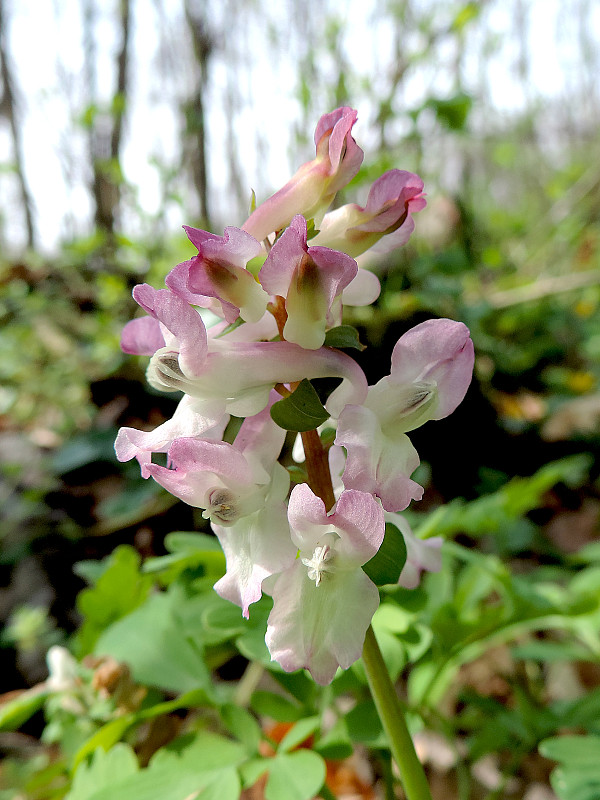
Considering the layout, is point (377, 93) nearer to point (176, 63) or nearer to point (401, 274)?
point (401, 274)

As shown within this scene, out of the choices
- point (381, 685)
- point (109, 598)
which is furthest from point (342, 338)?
Result: point (109, 598)

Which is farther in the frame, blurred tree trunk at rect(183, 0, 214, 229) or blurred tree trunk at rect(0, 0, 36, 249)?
blurred tree trunk at rect(0, 0, 36, 249)

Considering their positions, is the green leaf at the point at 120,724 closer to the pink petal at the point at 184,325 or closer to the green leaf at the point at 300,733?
the green leaf at the point at 300,733

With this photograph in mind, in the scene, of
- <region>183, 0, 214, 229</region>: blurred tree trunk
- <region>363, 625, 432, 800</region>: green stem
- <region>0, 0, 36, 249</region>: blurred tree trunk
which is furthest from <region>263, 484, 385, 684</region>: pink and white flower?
<region>0, 0, 36, 249</region>: blurred tree trunk

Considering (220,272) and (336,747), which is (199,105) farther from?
(336,747)

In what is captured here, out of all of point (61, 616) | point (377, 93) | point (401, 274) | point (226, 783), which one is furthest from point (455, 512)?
point (377, 93)

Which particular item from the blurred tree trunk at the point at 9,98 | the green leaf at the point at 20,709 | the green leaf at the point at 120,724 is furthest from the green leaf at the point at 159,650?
the blurred tree trunk at the point at 9,98

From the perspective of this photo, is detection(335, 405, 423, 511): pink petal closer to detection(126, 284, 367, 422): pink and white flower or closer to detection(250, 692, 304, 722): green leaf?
detection(126, 284, 367, 422): pink and white flower
